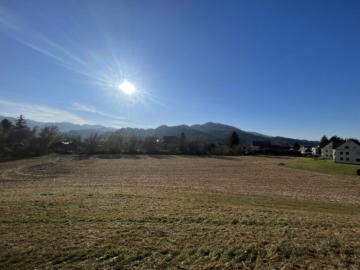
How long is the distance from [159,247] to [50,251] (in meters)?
2.82

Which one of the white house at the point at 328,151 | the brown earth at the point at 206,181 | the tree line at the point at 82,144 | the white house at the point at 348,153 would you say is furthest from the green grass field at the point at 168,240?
the white house at the point at 328,151

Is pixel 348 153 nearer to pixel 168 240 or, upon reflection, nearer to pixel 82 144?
pixel 168 240

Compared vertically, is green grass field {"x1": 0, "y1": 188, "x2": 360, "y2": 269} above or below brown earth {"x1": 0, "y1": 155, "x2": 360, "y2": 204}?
above

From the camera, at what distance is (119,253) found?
5.28 meters

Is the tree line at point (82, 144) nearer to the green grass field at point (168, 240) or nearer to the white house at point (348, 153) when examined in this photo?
the white house at point (348, 153)

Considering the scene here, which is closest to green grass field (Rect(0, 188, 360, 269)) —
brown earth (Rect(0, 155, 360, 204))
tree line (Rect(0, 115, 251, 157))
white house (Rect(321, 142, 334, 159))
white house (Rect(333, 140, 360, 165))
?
brown earth (Rect(0, 155, 360, 204))

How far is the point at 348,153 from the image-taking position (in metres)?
55.8

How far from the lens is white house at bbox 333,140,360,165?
54.5m

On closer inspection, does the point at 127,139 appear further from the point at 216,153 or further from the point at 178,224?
the point at 178,224

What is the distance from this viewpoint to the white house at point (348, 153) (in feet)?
179

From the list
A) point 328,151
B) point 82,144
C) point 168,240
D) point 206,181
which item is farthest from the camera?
point 82,144

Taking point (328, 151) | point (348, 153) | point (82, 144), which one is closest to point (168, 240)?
point (348, 153)

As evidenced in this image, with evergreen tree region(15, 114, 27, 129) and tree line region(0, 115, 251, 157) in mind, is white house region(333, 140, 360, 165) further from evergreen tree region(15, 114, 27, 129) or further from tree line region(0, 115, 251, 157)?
evergreen tree region(15, 114, 27, 129)

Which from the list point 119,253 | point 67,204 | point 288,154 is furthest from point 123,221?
point 288,154
